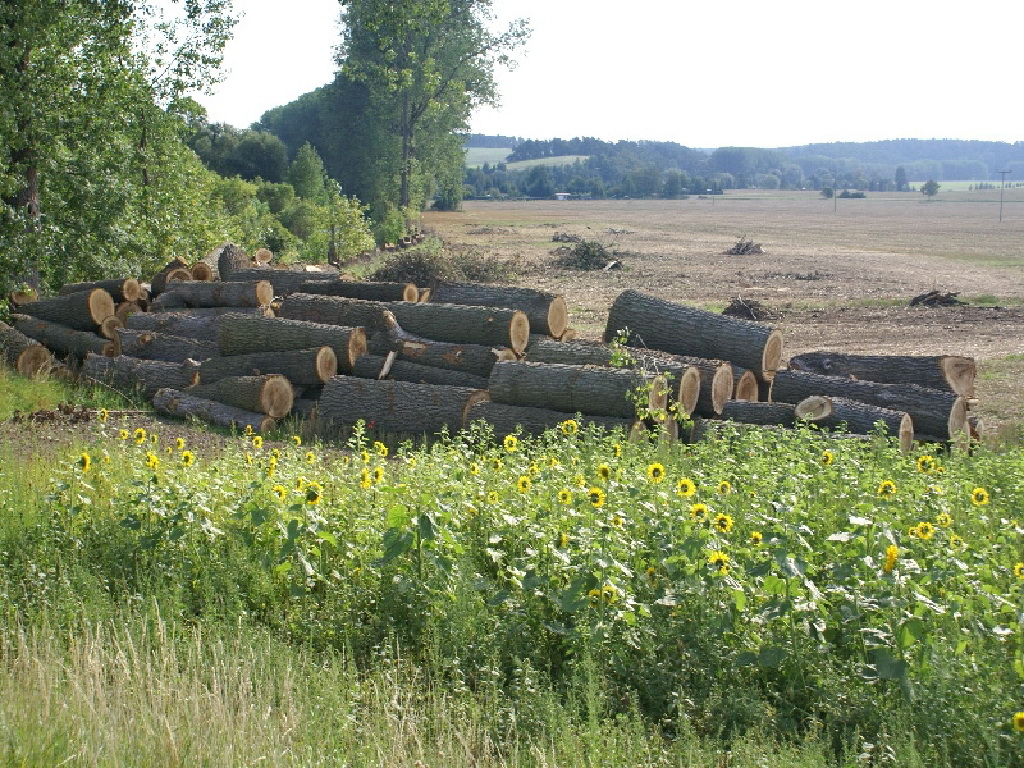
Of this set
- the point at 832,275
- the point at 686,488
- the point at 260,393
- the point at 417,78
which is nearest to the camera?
the point at 686,488

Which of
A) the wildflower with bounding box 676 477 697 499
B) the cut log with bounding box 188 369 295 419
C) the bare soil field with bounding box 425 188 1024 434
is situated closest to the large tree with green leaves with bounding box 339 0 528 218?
the bare soil field with bounding box 425 188 1024 434

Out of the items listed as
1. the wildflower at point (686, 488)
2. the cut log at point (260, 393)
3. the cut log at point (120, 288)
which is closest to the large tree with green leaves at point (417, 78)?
the cut log at point (120, 288)

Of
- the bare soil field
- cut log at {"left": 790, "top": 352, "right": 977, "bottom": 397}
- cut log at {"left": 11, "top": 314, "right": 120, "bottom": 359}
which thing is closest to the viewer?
cut log at {"left": 790, "top": 352, "right": 977, "bottom": 397}

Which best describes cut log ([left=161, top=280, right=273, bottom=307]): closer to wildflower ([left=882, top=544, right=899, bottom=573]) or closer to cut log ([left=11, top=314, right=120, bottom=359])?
cut log ([left=11, top=314, right=120, bottom=359])

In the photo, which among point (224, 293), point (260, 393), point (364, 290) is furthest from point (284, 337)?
point (224, 293)

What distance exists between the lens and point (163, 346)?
574 inches

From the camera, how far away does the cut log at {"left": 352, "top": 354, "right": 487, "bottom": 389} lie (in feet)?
40.5

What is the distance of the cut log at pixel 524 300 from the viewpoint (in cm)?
1316

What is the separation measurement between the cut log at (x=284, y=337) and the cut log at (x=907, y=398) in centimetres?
517

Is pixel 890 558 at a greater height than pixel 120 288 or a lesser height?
lesser

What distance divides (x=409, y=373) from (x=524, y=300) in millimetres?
1835

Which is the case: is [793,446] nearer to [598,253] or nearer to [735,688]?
[735,688]

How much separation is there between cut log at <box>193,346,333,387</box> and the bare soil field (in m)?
7.74

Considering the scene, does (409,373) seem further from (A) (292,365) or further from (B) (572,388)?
(B) (572,388)
